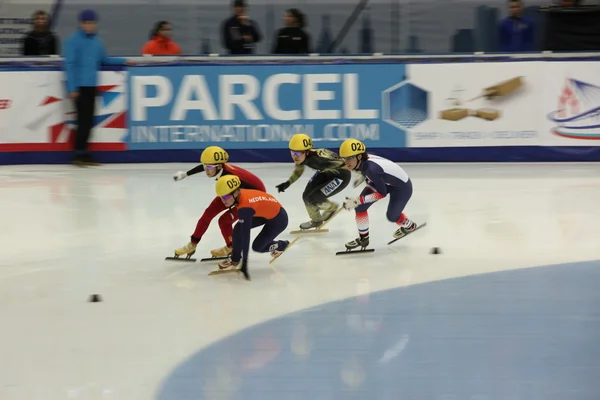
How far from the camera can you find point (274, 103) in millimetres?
13891

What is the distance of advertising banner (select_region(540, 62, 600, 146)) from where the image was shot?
13.8 meters

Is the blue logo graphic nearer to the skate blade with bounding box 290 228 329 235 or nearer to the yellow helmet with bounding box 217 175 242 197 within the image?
the skate blade with bounding box 290 228 329 235

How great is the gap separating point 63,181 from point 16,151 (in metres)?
1.98

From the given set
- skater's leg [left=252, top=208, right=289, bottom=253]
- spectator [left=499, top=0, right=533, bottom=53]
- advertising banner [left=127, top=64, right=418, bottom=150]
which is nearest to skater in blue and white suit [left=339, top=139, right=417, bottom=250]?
skater's leg [left=252, top=208, right=289, bottom=253]

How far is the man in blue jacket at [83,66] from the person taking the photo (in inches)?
532

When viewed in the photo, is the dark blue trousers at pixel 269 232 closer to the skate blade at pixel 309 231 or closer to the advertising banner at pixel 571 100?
the skate blade at pixel 309 231

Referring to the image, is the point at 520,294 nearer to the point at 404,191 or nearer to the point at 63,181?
the point at 404,191

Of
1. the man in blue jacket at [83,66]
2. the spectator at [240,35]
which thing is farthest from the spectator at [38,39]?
the spectator at [240,35]

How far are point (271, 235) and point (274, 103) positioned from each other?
6284mm

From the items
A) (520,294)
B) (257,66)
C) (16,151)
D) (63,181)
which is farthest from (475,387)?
(16,151)

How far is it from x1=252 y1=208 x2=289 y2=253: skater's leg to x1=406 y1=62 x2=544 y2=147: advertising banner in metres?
6.41

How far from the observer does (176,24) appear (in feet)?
48.5

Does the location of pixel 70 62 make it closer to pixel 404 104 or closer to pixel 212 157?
pixel 404 104

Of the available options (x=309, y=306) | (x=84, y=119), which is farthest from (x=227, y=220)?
(x=84, y=119)
